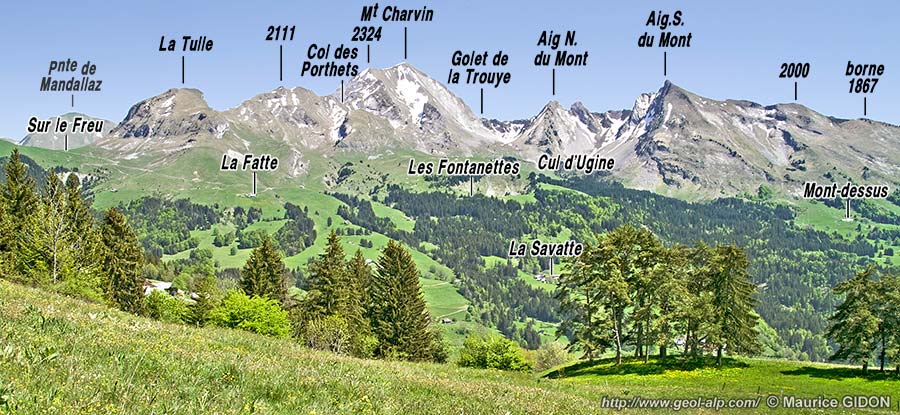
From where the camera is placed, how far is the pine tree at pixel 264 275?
3201 inches

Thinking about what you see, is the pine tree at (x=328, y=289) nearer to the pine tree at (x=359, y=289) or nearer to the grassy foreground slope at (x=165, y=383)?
the pine tree at (x=359, y=289)

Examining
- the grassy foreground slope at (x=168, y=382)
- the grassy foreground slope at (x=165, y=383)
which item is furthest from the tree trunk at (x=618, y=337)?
the grassy foreground slope at (x=165, y=383)

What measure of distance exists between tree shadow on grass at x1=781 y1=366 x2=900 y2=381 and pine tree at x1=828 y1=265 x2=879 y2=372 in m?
1.13

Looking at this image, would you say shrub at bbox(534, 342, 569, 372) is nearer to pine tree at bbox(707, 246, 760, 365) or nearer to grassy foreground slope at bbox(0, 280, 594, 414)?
pine tree at bbox(707, 246, 760, 365)

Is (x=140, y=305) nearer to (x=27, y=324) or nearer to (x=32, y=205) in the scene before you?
(x=32, y=205)

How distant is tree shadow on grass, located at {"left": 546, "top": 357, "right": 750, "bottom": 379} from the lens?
216ft

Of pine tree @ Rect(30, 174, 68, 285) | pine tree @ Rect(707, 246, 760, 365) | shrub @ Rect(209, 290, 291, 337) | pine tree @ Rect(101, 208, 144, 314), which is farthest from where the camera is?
pine tree @ Rect(101, 208, 144, 314)

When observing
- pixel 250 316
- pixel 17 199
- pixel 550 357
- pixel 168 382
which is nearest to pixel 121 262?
pixel 17 199

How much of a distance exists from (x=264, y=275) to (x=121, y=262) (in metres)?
17.8

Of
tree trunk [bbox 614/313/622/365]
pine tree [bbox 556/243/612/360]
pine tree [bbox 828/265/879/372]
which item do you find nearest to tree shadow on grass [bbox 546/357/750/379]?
tree trunk [bbox 614/313/622/365]

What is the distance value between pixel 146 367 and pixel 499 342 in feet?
264

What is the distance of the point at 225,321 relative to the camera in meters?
66.8

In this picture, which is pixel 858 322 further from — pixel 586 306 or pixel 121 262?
pixel 121 262

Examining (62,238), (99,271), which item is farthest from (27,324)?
(99,271)
